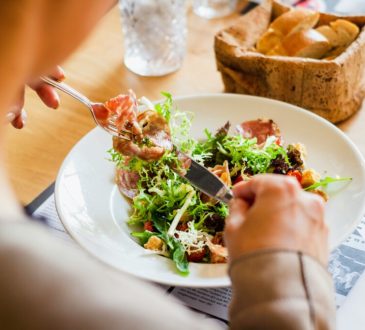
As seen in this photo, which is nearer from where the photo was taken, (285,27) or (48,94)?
(48,94)

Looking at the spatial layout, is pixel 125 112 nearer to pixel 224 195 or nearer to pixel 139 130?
pixel 139 130

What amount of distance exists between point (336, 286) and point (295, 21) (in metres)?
0.72

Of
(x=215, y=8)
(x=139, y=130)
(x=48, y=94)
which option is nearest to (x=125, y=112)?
(x=139, y=130)

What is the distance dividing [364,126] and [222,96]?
336 millimetres

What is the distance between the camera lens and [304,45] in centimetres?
140

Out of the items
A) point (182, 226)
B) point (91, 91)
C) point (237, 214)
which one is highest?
→ point (237, 214)

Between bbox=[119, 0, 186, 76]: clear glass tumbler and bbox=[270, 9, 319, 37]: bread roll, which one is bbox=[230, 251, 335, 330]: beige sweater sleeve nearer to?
bbox=[270, 9, 319, 37]: bread roll

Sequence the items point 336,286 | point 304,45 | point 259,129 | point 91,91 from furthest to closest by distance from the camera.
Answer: point 91,91 → point 304,45 → point 259,129 → point 336,286

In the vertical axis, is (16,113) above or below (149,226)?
above

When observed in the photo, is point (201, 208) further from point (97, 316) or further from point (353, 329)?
point (97, 316)

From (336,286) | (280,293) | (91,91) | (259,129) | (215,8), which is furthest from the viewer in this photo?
(215,8)

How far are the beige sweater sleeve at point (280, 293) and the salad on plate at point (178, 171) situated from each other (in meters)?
0.32

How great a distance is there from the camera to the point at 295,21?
1464 millimetres

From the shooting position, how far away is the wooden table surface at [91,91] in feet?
4.36
